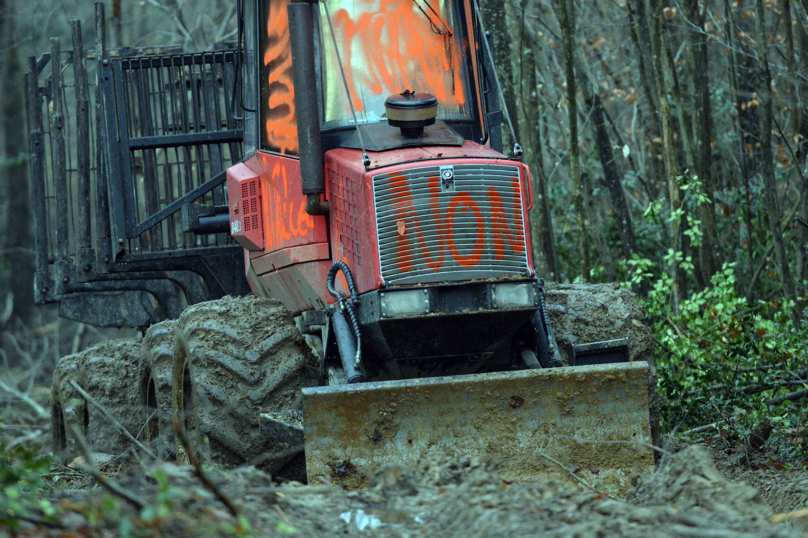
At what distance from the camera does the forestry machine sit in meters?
5.83

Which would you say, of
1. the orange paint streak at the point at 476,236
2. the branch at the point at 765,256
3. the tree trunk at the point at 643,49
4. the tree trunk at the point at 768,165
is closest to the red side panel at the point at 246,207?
the orange paint streak at the point at 476,236

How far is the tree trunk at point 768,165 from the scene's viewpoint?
1023 centimetres

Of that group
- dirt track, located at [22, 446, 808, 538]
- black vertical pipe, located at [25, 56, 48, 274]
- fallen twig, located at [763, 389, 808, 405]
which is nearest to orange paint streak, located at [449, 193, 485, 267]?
dirt track, located at [22, 446, 808, 538]

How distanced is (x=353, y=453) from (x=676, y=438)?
116 inches

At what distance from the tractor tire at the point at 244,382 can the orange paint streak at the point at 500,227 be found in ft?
4.90

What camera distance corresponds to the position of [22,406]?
16312mm

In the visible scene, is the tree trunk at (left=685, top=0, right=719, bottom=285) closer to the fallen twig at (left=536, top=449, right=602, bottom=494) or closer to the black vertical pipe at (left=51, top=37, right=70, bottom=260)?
the black vertical pipe at (left=51, top=37, right=70, bottom=260)

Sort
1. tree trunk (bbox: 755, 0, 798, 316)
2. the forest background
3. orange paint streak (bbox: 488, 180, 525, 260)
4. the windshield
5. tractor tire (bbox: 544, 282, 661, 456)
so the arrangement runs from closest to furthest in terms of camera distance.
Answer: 1. orange paint streak (bbox: 488, 180, 525, 260)
2. the windshield
3. tractor tire (bbox: 544, 282, 661, 456)
4. the forest background
5. tree trunk (bbox: 755, 0, 798, 316)

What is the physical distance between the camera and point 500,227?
598 cm

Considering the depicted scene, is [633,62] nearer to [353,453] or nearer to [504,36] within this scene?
[504,36]

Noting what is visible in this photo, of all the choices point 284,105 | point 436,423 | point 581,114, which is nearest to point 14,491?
point 436,423

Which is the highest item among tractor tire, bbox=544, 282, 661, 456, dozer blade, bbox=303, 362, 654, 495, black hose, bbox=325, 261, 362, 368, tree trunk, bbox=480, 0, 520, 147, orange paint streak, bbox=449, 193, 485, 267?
tree trunk, bbox=480, 0, 520, 147

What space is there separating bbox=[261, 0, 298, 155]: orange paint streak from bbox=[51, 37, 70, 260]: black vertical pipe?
14.1ft

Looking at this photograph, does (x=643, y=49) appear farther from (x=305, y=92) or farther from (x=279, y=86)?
(x=305, y=92)
